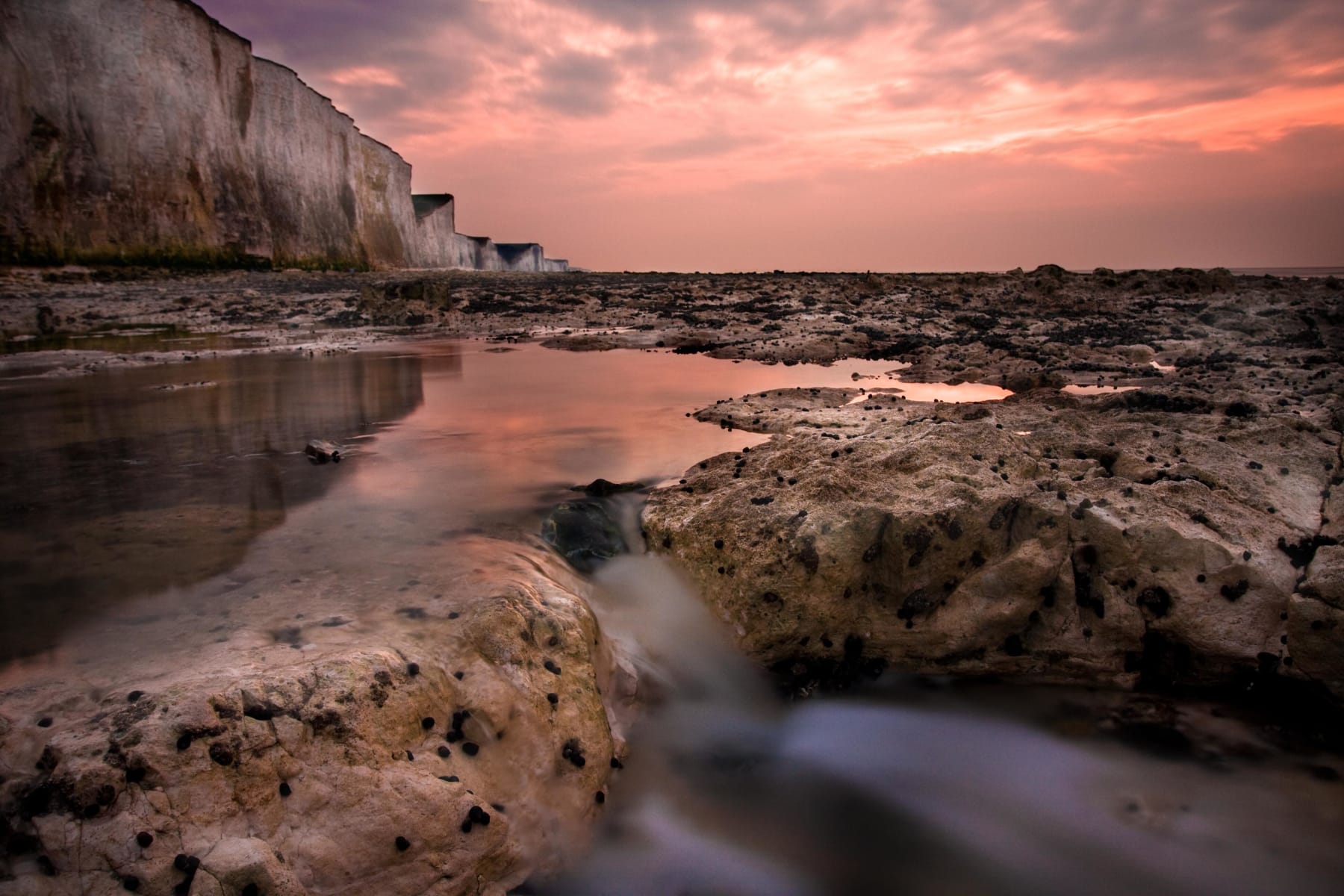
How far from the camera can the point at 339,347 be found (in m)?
17.1

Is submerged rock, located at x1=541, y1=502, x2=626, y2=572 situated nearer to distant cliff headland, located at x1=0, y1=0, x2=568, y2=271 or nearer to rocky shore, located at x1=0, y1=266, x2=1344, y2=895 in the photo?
rocky shore, located at x1=0, y1=266, x2=1344, y2=895

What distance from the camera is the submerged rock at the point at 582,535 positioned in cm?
523

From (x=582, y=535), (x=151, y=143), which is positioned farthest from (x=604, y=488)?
(x=151, y=143)

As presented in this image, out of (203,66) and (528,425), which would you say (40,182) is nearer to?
(203,66)

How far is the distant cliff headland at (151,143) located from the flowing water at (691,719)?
133ft

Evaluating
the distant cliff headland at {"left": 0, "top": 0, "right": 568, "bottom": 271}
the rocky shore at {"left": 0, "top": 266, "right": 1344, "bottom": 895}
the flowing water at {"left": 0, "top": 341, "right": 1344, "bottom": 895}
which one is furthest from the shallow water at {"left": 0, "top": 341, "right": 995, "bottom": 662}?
the distant cliff headland at {"left": 0, "top": 0, "right": 568, "bottom": 271}

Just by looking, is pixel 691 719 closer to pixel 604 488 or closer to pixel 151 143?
pixel 604 488

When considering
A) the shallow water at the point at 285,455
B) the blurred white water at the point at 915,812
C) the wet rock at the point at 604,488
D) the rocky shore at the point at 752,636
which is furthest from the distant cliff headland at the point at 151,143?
the blurred white water at the point at 915,812

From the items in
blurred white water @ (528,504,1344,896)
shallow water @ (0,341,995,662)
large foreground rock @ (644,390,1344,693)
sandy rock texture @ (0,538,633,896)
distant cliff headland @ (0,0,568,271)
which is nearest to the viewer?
sandy rock texture @ (0,538,633,896)

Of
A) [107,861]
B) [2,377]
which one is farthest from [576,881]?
[2,377]

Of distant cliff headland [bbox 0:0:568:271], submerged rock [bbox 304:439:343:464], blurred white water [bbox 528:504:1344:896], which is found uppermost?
distant cliff headland [bbox 0:0:568:271]

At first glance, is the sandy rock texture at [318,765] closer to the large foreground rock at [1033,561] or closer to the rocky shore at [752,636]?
the rocky shore at [752,636]

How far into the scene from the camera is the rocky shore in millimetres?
2592

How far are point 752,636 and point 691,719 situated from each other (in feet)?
2.54
